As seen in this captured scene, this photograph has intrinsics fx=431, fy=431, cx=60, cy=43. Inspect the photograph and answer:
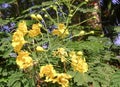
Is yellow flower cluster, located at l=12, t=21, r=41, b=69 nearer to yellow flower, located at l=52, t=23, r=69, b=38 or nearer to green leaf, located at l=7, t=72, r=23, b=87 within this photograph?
yellow flower, located at l=52, t=23, r=69, b=38

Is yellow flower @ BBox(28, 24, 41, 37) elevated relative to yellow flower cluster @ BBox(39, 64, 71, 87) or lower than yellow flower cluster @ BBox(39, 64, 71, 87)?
elevated

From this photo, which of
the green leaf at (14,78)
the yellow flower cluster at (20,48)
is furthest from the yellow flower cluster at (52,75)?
the green leaf at (14,78)

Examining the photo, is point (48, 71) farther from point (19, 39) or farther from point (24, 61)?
point (19, 39)

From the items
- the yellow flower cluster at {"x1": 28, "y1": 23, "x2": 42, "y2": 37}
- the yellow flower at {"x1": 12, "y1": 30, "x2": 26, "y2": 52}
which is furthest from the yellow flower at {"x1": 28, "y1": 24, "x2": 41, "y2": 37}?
the yellow flower at {"x1": 12, "y1": 30, "x2": 26, "y2": 52}

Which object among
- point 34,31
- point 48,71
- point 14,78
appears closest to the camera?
point 48,71

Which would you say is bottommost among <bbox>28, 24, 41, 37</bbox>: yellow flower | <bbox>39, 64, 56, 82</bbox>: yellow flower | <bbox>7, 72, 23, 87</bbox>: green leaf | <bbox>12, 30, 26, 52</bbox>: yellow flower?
<bbox>7, 72, 23, 87</bbox>: green leaf

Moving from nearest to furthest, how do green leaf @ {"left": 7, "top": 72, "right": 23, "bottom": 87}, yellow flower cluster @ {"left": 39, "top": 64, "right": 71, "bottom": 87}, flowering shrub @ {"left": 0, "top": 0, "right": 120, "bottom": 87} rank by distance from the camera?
1. yellow flower cluster @ {"left": 39, "top": 64, "right": 71, "bottom": 87}
2. flowering shrub @ {"left": 0, "top": 0, "right": 120, "bottom": 87}
3. green leaf @ {"left": 7, "top": 72, "right": 23, "bottom": 87}

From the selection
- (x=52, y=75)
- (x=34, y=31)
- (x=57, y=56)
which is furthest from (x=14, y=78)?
(x=52, y=75)

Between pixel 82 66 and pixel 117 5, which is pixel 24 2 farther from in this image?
pixel 117 5

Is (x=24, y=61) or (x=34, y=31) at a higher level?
(x=34, y=31)

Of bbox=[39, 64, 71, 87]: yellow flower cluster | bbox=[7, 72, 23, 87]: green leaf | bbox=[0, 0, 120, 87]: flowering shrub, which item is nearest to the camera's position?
bbox=[39, 64, 71, 87]: yellow flower cluster

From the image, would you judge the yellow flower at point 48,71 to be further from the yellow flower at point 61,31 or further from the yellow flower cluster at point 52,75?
the yellow flower at point 61,31

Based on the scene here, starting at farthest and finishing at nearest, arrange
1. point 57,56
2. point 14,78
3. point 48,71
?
point 14,78 < point 57,56 < point 48,71

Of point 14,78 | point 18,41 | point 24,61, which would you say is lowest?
point 14,78
